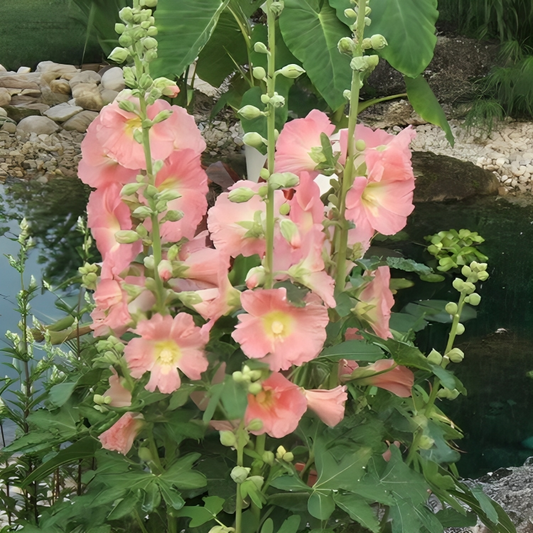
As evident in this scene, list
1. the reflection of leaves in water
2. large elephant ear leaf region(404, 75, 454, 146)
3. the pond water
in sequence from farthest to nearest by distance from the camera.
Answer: the reflection of leaves in water, large elephant ear leaf region(404, 75, 454, 146), the pond water

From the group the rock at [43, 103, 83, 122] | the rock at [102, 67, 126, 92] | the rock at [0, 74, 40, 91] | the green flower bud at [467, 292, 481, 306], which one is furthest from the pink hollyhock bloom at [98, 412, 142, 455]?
the rock at [0, 74, 40, 91]

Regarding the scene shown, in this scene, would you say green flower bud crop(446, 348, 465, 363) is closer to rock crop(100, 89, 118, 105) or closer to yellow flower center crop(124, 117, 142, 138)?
yellow flower center crop(124, 117, 142, 138)

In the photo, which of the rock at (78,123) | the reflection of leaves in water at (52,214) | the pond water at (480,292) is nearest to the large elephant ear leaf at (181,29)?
the pond water at (480,292)

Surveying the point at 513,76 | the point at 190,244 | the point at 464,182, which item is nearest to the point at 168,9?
the point at 190,244

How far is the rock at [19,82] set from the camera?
3956mm

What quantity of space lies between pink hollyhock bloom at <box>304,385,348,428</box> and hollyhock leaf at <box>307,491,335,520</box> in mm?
41

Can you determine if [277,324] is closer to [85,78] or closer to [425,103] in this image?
[425,103]

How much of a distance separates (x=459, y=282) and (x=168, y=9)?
58.5 inches

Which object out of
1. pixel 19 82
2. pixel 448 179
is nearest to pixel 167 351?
pixel 448 179

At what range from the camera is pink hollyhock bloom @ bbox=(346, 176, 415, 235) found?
1.34 ft

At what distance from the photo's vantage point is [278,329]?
0.37 metres

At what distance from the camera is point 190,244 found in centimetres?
43

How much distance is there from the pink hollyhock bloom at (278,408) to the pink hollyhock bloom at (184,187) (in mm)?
101

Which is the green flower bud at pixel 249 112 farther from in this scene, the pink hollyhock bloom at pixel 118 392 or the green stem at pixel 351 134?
the pink hollyhock bloom at pixel 118 392
